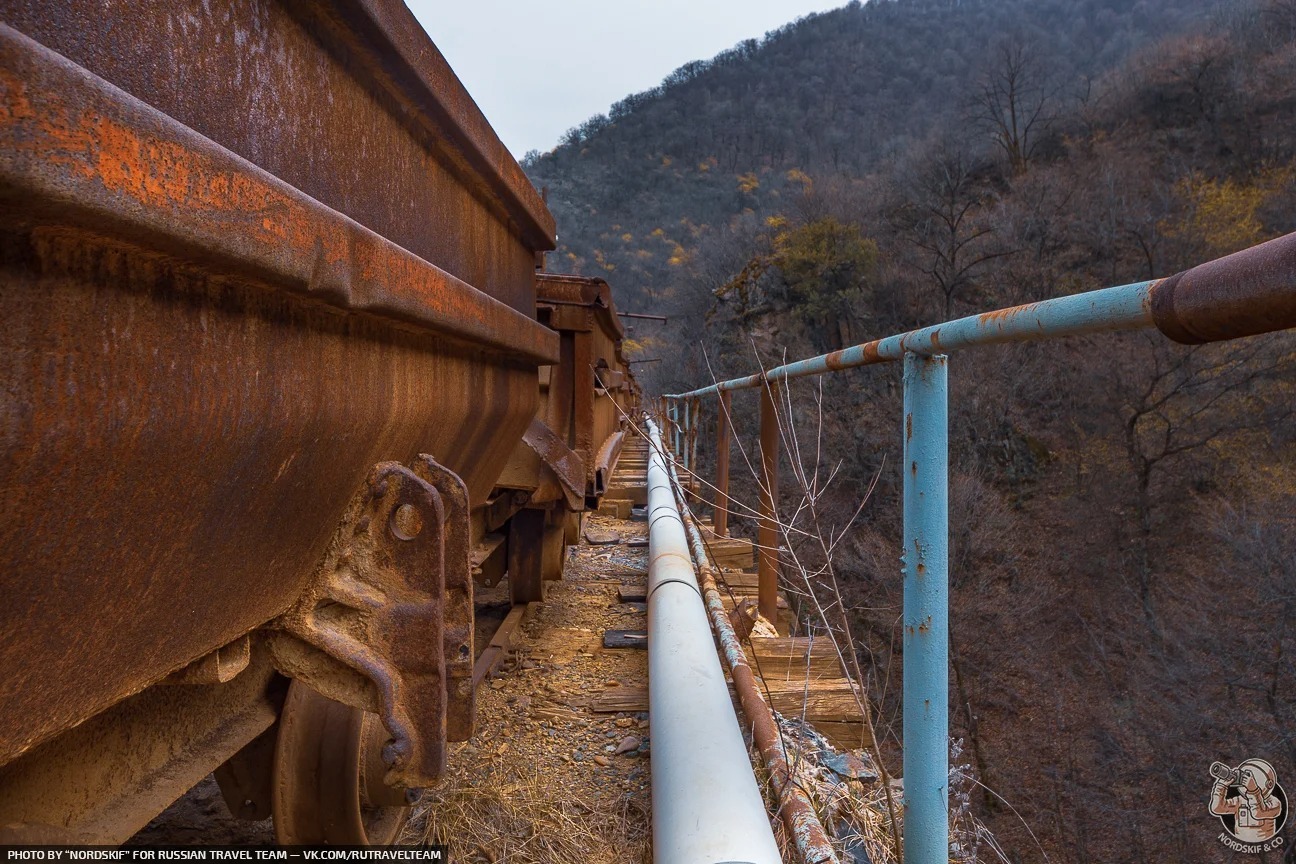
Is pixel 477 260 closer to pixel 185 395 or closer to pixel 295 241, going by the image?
pixel 295 241

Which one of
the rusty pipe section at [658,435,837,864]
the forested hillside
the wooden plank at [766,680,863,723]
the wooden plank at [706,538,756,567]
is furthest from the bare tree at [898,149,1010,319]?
the rusty pipe section at [658,435,837,864]

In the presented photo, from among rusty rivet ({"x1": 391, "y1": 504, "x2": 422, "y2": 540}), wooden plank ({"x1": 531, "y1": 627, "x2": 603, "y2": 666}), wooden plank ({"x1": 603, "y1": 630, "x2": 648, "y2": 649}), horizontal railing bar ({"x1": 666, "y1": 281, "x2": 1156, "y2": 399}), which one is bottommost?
wooden plank ({"x1": 531, "y1": 627, "x2": 603, "y2": 666})

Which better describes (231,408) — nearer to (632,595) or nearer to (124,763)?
(124,763)

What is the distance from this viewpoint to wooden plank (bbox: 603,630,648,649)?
360 cm

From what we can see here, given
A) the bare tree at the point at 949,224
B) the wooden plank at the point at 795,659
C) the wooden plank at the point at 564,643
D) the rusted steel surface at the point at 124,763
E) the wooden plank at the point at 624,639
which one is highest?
the bare tree at the point at 949,224

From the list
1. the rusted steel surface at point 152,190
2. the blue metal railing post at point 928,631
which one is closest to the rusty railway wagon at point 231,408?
the rusted steel surface at point 152,190

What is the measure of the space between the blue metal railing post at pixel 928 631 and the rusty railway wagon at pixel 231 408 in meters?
0.89

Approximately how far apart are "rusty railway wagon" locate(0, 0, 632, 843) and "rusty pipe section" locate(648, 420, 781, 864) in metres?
0.47

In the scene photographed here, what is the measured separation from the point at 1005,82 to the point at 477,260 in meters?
43.3

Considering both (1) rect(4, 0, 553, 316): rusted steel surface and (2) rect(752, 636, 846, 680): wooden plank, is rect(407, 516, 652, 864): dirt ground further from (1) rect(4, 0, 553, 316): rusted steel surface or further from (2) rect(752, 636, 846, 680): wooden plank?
(1) rect(4, 0, 553, 316): rusted steel surface

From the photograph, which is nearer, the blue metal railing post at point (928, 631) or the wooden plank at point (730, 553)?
the blue metal railing post at point (928, 631)

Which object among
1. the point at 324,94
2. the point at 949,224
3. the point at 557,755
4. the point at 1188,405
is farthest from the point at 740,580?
the point at 949,224

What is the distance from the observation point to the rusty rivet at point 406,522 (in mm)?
1283

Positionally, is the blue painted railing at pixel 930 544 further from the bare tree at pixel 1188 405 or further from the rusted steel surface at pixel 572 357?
the bare tree at pixel 1188 405
